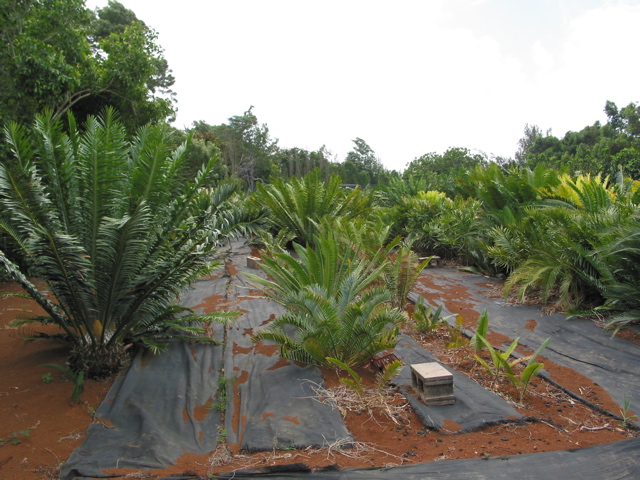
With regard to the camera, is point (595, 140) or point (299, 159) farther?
point (299, 159)

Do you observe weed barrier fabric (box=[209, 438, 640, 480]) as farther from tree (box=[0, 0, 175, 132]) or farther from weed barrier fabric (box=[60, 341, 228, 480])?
tree (box=[0, 0, 175, 132])

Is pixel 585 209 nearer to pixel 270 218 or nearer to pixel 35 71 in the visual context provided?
pixel 270 218

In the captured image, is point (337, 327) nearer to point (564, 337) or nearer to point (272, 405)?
point (272, 405)

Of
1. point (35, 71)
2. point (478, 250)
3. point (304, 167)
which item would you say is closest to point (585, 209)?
point (478, 250)

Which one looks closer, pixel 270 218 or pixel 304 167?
pixel 270 218

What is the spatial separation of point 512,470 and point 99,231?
3.31m

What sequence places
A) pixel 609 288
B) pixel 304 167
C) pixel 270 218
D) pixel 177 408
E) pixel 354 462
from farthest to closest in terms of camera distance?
pixel 304 167 < pixel 270 218 < pixel 609 288 < pixel 177 408 < pixel 354 462

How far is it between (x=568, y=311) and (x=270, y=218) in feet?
21.4

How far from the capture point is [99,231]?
11.4ft

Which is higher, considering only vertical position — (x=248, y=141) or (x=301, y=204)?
(x=248, y=141)

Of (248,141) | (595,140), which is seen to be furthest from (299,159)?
(595,140)

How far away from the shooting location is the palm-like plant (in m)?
9.31

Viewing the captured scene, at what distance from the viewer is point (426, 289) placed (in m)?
6.65

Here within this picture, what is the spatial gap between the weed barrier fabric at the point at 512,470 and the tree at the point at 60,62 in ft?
19.1
